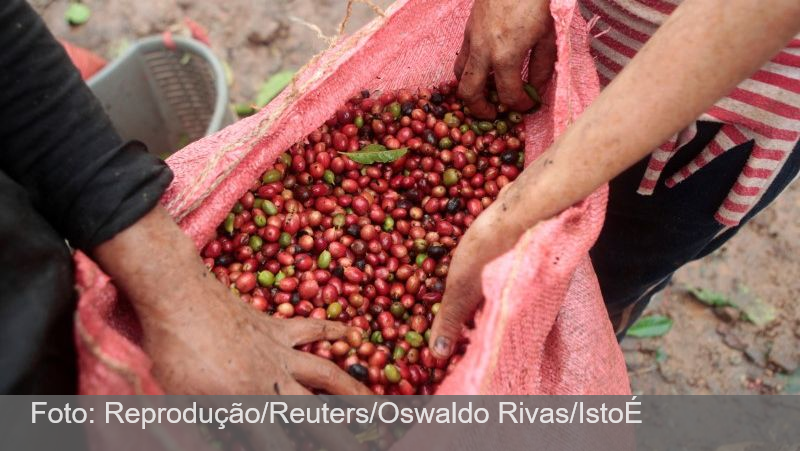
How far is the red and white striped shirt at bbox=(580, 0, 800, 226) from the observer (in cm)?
160

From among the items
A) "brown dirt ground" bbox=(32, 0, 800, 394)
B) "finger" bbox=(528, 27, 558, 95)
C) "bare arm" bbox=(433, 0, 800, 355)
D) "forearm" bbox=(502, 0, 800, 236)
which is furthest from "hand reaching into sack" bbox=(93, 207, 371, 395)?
"brown dirt ground" bbox=(32, 0, 800, 394)

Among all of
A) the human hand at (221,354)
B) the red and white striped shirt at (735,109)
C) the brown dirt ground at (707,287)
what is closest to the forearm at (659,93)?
the red and white striped shirt at (735,109)

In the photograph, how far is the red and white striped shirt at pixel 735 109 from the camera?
1.60 meters

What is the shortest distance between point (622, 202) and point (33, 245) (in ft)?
5.52

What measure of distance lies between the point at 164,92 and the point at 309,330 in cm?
236

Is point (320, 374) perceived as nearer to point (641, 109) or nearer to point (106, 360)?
point (106, 360)

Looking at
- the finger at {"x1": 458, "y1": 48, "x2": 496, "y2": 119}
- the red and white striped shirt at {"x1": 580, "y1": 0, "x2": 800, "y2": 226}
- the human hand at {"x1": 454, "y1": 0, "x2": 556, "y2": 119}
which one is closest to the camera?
the red and white striped shirt at {"x1": 580, "y1": 0, "x2": 800, "y2": 226}

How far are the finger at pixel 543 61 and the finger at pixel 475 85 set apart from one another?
5.6 inches

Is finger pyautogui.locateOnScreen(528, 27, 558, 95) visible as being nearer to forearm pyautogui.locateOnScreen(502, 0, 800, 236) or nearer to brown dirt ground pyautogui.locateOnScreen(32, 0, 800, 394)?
forearm pyautogui.locateOnScreen(502, 0, 800, 236)

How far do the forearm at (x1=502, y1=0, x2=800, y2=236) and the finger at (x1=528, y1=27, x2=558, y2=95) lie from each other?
1.85 feet

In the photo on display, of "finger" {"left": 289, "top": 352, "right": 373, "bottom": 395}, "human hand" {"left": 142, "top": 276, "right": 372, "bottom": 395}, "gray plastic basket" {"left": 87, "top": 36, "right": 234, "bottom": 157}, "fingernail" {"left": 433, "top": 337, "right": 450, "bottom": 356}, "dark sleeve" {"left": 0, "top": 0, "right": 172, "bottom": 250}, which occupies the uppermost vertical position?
"dark sleeve" {"left": 0, "top": 0, "right": 172, "bottom": 250}

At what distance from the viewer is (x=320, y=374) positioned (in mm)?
1507

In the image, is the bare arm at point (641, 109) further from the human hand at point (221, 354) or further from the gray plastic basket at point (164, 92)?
the gray plastic basket at point (164, 92)

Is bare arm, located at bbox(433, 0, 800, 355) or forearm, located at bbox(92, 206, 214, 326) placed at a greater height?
bare arm, located at bbox(433, 0, 800, 355)
